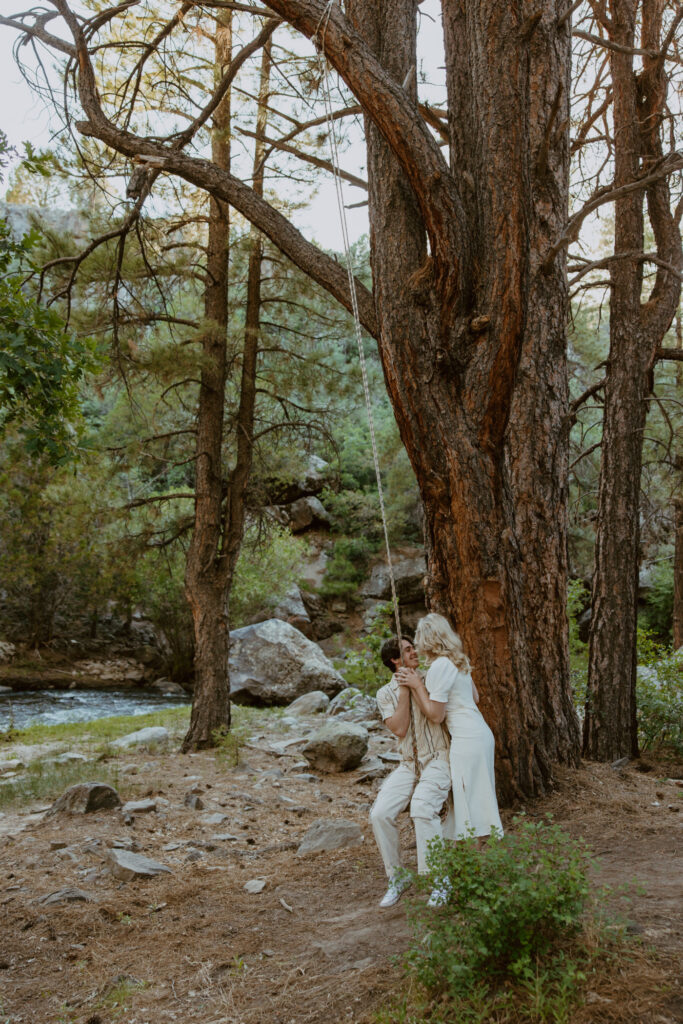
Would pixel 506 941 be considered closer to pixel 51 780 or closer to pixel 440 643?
pixel 440 643

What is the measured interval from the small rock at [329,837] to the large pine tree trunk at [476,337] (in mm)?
1135

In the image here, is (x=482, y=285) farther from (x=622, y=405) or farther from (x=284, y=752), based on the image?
(x=284, y=752)

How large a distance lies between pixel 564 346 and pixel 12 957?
4668 millimetres

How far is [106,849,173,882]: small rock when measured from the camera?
4.64m

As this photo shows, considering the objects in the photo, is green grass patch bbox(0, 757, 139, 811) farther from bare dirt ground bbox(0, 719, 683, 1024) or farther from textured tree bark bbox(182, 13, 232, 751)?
textured tree bark bbox(182, 13, 232, 751)

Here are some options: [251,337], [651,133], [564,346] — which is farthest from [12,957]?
[651,133]

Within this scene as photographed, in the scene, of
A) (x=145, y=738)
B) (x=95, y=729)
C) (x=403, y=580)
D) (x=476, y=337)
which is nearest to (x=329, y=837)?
(x=476, y=337)

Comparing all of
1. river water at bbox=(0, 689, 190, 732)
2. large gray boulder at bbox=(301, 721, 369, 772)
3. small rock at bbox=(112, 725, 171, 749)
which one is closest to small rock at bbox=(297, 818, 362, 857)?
large gray boulder at bbox=(301, 721, 369, 772)

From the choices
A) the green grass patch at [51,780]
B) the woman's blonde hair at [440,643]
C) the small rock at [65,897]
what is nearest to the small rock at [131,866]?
the small rock at [65,897]

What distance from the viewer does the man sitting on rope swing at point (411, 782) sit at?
353 cm

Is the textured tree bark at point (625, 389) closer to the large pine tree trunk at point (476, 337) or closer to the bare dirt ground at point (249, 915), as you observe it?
the bare dirt ground at point (249, 915)

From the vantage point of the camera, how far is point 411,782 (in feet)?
12.3

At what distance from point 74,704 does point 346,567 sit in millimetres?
10195

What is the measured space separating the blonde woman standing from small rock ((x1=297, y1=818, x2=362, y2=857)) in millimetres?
1563
